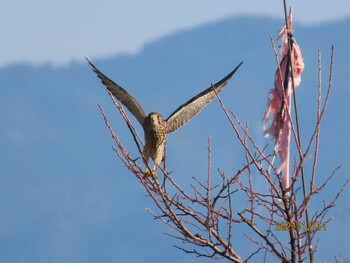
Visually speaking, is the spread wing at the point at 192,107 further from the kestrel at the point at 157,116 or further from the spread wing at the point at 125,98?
the spread wing at the point at 125,98

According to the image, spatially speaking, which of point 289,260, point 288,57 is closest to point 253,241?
point 289,260

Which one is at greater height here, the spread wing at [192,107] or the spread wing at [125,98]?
the spread wing at [125,98]

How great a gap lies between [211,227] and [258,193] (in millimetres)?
267

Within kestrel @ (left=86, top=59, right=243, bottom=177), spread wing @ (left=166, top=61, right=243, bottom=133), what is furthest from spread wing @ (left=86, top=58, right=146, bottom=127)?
spread wing @ (left=166, top=61, right=243, bottom=133)

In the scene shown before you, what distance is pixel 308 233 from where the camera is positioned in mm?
3287

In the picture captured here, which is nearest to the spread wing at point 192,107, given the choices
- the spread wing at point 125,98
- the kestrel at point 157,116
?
the kestrel at point 157,116

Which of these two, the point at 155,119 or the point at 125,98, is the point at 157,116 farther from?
the point at 125,98

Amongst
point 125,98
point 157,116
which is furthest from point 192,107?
point 125,98

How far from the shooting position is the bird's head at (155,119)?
4.43 meters

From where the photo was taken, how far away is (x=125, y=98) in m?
4.48

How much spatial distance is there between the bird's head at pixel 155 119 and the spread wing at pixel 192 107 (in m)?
0.05

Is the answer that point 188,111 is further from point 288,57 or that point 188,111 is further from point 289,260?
point 289,260

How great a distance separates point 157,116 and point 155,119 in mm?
25

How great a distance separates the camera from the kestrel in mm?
4328
